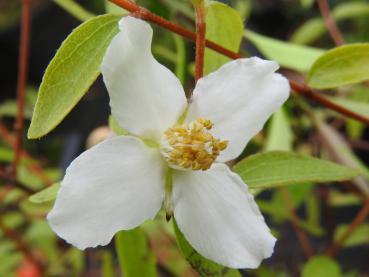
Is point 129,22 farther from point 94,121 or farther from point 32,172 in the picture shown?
point 94,121

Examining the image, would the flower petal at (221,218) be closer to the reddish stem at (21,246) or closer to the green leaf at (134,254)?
the green leaf at (134,254)

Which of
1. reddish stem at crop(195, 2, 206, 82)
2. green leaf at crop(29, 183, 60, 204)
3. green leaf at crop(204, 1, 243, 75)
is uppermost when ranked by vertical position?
reddish stem at crop(195, 2, 206, 82)

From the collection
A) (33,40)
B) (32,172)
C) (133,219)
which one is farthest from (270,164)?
(33,40)

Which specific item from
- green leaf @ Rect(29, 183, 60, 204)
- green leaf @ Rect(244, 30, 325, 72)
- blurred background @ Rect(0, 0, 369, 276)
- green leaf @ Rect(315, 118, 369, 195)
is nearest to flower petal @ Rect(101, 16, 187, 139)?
green leaf @ Rect(29, 183, 60, 204)

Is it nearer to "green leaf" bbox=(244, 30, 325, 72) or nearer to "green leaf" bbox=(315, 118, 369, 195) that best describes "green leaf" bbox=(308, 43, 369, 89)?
"green leaf" bbox=(244, 30, 325, 72)

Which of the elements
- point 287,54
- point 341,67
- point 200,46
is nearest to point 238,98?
point 200,46

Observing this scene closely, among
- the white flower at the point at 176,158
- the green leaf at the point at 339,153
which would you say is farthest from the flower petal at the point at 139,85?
the green leaf at the point at 339,153
